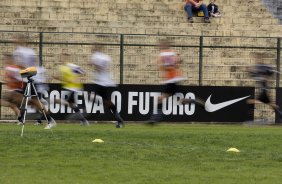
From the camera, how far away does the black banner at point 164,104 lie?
1155 inches

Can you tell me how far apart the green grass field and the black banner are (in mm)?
7231

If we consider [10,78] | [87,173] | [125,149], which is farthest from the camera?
[10,78]

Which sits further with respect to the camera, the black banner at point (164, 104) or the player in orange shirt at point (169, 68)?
the black banner at point (164, 104)

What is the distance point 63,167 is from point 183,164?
Result: 2.11m

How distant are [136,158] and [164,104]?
45.2ft

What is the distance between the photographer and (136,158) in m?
16.2

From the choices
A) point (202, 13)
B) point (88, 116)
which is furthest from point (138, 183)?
point (202, 13)

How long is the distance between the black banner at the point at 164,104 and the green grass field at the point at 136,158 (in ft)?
23.7

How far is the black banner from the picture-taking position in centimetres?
2934

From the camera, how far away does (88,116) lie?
2945 cm

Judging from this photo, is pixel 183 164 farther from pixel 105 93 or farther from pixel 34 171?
pixel 105 93

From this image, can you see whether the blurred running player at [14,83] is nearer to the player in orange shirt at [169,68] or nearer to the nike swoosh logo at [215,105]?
the player in orange shirt at [169,68]

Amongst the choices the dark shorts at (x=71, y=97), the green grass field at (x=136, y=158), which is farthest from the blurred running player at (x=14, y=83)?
the green grass field at (x=136, y=158)

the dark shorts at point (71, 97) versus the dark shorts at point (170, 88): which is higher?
the dark shorts at point (170, 88)
